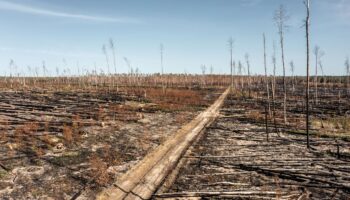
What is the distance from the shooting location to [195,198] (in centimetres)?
1259

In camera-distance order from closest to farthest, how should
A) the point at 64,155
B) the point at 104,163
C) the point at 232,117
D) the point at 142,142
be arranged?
the point at 104,163 → the point at 64,155 → the point at 142,142 → the point at 232,117

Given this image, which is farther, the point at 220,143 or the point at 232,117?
the point at 232,117

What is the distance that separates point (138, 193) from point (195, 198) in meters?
2.16

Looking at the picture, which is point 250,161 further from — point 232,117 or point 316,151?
point 232,117

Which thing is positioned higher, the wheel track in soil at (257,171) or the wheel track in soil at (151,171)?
the wheel track in soil at (151,171)

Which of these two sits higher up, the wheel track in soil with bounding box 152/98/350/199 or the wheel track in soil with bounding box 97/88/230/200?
the wheel track in soil with bounding box 97/88/230/200

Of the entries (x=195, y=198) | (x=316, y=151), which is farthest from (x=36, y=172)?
(x=316, y=151)

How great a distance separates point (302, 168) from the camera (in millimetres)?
16250

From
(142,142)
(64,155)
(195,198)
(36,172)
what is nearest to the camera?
(195,198)

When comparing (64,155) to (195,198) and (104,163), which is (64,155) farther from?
(195,198)

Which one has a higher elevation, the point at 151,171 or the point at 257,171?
the point at 151,171

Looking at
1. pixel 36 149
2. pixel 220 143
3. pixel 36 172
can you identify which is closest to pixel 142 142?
pixel 220 143

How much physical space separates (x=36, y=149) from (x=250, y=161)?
1174cm

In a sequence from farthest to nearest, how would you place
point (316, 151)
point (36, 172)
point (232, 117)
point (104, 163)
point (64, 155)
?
point (232, 117), point (316, 151), point (64, 155), point (104, 163), point (36, 172)
